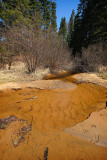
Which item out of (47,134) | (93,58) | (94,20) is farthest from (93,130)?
(94,20)

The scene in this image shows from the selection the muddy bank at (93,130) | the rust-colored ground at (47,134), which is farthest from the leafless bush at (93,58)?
the muddy bank at (93,130)

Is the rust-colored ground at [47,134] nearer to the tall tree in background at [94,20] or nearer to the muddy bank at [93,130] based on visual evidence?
the muddy bank at [93,130]

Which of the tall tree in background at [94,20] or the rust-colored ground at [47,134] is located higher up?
the tall tree in background at [94,20]

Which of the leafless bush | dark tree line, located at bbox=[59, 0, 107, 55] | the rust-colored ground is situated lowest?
the rust-colored ground

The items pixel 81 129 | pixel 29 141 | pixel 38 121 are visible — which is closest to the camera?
pixel 29 141

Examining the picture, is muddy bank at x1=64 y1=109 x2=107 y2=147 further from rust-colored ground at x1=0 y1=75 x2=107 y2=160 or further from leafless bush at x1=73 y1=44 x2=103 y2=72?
leafless bush at x1=73 y1=44 x2=103 y2=72

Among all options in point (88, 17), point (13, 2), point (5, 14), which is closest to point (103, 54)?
point (88, 17)

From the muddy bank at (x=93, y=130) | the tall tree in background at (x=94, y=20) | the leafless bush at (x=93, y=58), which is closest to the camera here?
the muddy bank at (x=93, y=130)

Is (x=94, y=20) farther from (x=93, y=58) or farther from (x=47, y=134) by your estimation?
(x=47, y=134)

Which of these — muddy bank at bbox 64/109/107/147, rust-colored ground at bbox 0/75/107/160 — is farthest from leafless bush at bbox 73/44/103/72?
muddy bank at bbox 64/109/107/147

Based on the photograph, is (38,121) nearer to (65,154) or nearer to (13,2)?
(65,154)

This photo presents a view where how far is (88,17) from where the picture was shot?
11.6 m

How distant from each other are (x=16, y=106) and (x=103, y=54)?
931 cm

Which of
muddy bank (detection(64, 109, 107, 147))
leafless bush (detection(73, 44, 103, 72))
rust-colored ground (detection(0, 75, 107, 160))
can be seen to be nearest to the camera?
rust-colored ground (detection(0, 75, 107, 160))
